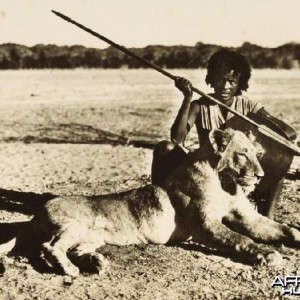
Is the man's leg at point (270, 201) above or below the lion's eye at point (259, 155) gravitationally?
below

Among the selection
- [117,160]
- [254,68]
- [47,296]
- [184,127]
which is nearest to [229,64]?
[184,127]

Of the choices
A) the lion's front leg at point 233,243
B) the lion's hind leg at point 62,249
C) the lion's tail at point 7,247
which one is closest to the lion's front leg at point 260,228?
the lion's front leg at point 233,243

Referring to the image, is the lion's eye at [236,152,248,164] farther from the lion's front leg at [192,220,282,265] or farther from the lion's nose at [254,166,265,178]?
the lion's front leg at [192,220,282,265]

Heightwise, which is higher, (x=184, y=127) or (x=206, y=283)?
(x=184, y=127)

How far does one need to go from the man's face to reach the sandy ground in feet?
4.77

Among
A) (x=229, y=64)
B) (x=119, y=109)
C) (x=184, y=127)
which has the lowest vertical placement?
(x=119, y=109)

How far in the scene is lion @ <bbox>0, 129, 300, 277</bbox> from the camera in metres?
5.25

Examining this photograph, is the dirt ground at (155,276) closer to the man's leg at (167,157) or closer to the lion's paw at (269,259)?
the lion's paw at (269,259)

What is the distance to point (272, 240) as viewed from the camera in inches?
219

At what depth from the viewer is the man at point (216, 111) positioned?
5988 millimetres

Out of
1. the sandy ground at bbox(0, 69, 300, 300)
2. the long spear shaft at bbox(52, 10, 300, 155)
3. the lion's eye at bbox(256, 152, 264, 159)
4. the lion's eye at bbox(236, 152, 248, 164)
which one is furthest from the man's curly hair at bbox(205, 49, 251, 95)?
the sandy ground at bbox(0, 69, 300, 300)

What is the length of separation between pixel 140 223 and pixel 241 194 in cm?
93

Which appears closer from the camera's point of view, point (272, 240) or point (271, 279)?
point (271, 279)

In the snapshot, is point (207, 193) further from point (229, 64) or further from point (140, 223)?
point (229, 64)
